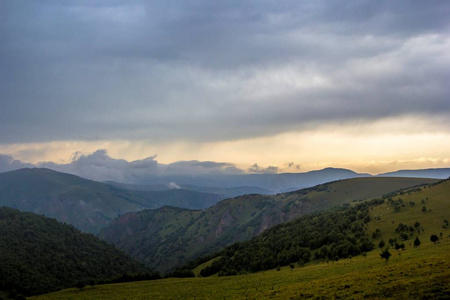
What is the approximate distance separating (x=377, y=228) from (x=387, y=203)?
54.4m

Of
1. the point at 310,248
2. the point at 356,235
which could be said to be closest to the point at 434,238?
the point at 356,235

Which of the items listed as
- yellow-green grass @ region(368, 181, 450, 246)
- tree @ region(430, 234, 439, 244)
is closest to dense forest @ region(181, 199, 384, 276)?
yellow-green grass @ region(368, 181, 450, 246)

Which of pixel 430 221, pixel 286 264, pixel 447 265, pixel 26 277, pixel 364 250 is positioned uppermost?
pixel 447 265

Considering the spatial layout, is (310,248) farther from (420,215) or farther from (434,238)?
(434,238)

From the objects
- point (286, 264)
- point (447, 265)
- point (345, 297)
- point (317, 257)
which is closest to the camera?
point (345, 297)

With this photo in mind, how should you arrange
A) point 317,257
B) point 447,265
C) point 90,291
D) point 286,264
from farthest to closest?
point 286,264 < point 317,257 < point 90,291 < point 447,265

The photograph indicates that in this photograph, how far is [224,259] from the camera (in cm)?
18162

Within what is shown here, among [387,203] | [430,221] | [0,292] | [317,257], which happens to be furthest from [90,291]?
[387,203]

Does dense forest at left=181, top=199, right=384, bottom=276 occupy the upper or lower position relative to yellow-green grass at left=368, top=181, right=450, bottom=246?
lower

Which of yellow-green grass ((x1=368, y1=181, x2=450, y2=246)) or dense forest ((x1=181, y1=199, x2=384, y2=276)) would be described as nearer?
dense forest ((x1=181, y1=199, x2=384, y2=276))

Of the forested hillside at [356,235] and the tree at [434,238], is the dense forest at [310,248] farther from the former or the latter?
the tree at [434,238]

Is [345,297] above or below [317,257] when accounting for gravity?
above

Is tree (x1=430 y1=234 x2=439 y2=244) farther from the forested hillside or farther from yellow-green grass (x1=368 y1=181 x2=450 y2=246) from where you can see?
yellow-green grass (x1=368 y1=181 x2=450 y2=246)

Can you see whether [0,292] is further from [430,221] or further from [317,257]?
[430,221]
